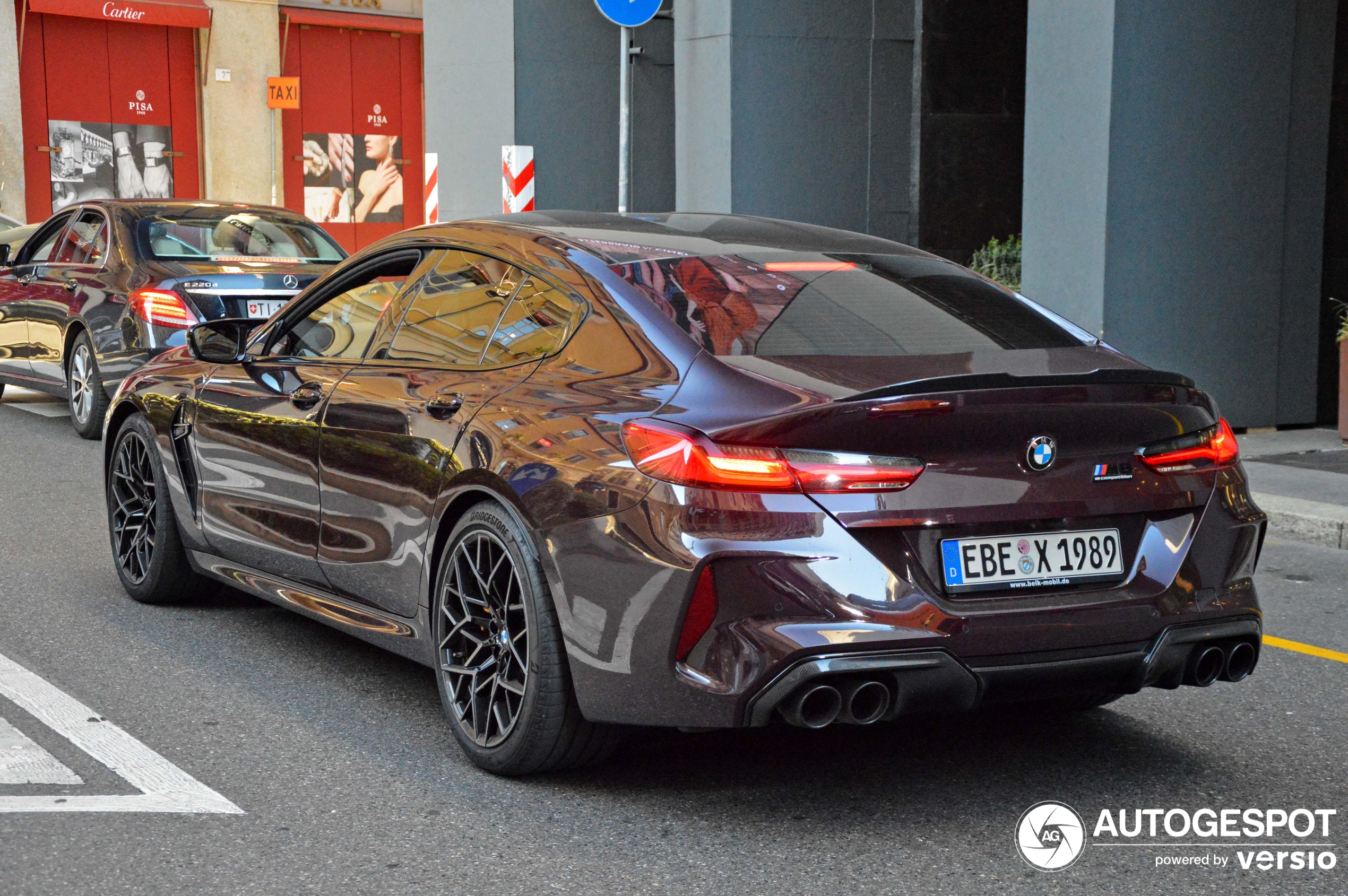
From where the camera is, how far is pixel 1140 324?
1039 cm

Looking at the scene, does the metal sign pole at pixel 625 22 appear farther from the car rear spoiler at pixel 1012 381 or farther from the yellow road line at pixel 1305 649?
the car rear spoiler at pixel 1012 381

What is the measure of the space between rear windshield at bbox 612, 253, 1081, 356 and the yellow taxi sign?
747 inches

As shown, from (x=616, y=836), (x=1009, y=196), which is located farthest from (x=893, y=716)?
(x=1009, y=196)

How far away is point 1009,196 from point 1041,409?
451 inches

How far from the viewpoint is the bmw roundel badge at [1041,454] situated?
370 centimetres

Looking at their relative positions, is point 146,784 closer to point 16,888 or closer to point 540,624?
point 16,888

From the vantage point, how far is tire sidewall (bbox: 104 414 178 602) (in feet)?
19.2

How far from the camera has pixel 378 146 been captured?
98.6 feet

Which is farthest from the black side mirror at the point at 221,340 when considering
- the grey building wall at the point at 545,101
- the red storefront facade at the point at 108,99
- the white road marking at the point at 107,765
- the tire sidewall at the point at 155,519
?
the red storefront facade at the point at 108,99

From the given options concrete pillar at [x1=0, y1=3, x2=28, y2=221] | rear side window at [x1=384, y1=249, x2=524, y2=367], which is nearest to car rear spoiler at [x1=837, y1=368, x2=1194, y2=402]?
rear side window at [x1=384, y1=249, x2=524, y2=367]

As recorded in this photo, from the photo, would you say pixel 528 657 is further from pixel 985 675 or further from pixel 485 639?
pixel 985 675

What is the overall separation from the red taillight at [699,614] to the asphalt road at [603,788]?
0.48 meters

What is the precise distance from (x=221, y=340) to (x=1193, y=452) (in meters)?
3.38

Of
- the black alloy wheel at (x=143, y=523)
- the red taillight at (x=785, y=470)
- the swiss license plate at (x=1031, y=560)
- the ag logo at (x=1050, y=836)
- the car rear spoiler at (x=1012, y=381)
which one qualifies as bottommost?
the ag logo at (x=1050, y=836)
